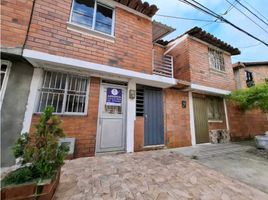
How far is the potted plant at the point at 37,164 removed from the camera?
1892 mm

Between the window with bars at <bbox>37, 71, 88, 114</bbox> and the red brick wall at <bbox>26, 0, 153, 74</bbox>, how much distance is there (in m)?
0.76

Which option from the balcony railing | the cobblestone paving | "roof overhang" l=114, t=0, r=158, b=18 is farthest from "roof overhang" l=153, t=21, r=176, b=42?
the cobblestone paving

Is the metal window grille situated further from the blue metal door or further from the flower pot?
the flower pot

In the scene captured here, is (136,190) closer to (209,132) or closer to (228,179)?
(228,179)

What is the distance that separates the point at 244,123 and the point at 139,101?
7.61m

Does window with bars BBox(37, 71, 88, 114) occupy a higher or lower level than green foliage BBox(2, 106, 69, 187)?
higher

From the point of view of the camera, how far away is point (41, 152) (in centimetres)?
209

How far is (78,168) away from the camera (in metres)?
3.46

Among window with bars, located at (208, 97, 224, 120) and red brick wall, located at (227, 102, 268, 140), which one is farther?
red brick wall, located at (227, 102, 268, 140)

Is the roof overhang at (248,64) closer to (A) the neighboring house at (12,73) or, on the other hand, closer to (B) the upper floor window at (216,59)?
(B) the upper floor window at (216,59)

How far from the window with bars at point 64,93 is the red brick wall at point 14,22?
107 centimetres

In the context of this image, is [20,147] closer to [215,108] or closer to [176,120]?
[176,120]

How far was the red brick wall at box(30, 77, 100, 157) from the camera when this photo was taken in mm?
4344

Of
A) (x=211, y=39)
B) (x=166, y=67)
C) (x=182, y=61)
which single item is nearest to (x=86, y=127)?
(x=166, y=67)
